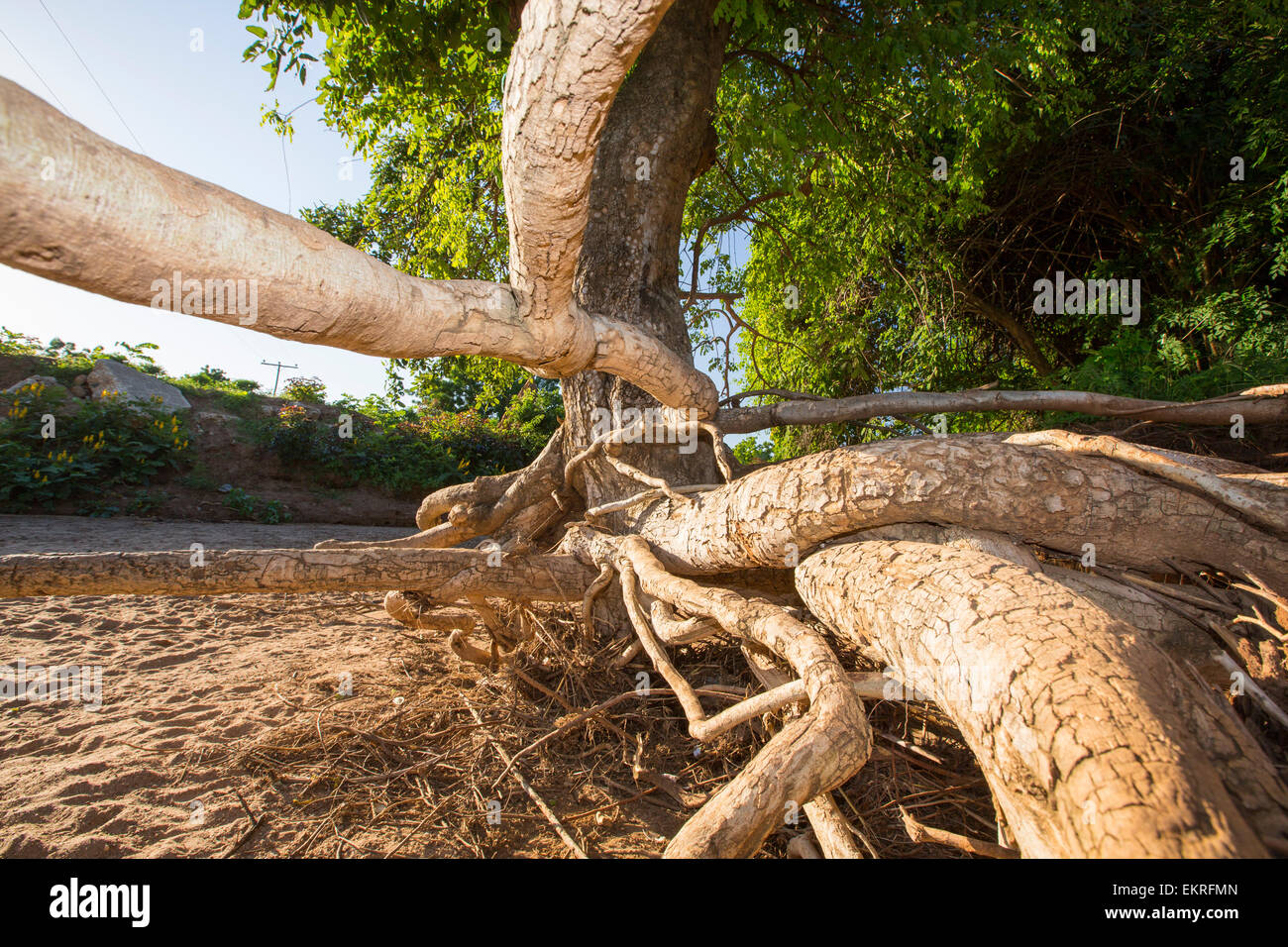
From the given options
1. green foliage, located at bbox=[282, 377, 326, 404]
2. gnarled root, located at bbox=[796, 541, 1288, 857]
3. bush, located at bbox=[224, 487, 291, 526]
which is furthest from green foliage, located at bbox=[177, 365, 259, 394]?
gnarled root, located at bbox=[796, 541, 1288, 857]

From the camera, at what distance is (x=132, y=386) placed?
37.0ft

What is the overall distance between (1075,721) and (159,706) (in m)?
4.18

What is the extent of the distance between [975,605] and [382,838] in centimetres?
225

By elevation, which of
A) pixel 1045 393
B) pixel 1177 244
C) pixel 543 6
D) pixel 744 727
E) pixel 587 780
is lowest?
pixel 587 780

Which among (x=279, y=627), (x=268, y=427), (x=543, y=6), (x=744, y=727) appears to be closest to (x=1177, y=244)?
(x=744, y=727)

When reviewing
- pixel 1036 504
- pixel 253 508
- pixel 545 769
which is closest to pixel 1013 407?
pixel 1036 504

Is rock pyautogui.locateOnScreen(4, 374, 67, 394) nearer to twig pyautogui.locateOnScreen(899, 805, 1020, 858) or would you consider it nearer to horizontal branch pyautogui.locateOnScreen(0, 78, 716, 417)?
horizontal branch pyautogui.locateOnScreen(0, 78, 716, 417)

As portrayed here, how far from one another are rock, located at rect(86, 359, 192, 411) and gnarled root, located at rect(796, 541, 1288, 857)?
42.1 ft

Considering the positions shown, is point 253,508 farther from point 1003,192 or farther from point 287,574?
point 1003,192

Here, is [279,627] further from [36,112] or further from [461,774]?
[36,112]

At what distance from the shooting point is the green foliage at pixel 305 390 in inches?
574

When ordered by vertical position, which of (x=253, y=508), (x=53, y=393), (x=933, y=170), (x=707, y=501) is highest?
(x=933, y=170)

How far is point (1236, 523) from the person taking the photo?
2.21 metres
